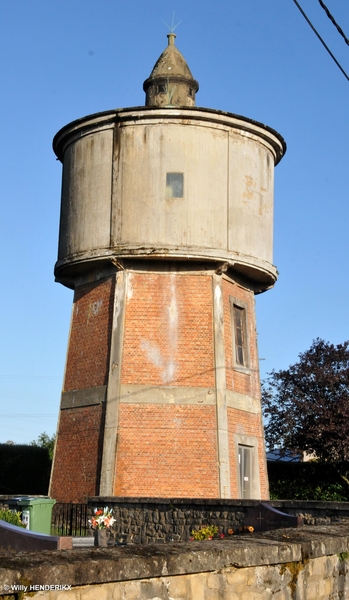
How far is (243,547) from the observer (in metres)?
5.46

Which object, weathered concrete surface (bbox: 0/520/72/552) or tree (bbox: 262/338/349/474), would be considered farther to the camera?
tree (bbox: 262/338/349/474)

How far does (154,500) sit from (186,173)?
7.35 meters

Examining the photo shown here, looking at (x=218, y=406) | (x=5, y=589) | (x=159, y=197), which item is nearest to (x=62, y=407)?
(x=218, y=406)

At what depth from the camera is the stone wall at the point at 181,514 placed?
43.9ft

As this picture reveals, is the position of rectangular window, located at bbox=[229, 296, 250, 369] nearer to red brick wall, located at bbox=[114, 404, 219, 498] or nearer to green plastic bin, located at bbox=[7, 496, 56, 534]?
red brick wall, located at bbox=[114, 404, 219, 498]

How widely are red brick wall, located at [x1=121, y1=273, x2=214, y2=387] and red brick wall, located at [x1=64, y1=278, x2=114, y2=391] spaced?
626mm

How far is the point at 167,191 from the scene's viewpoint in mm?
18938

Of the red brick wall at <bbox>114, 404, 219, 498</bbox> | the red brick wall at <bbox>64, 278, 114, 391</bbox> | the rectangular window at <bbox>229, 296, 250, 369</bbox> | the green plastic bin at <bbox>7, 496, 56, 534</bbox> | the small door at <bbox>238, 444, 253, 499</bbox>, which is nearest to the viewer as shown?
the green plastic bin at <bbox>7, 496, 56, 534</bbox>

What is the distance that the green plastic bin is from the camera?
49.2 ft

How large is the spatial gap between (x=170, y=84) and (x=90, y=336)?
6640 millimetres

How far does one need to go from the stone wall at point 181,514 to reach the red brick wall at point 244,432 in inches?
114

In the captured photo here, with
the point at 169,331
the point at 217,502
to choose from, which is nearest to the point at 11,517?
the point at 217,502

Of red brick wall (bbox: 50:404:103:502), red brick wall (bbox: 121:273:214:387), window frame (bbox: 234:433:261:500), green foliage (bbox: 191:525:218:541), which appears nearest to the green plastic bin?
red brick wall (bbox: 50:404:103:502)

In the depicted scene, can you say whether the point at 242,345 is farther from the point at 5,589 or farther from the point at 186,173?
the point at 5,589
